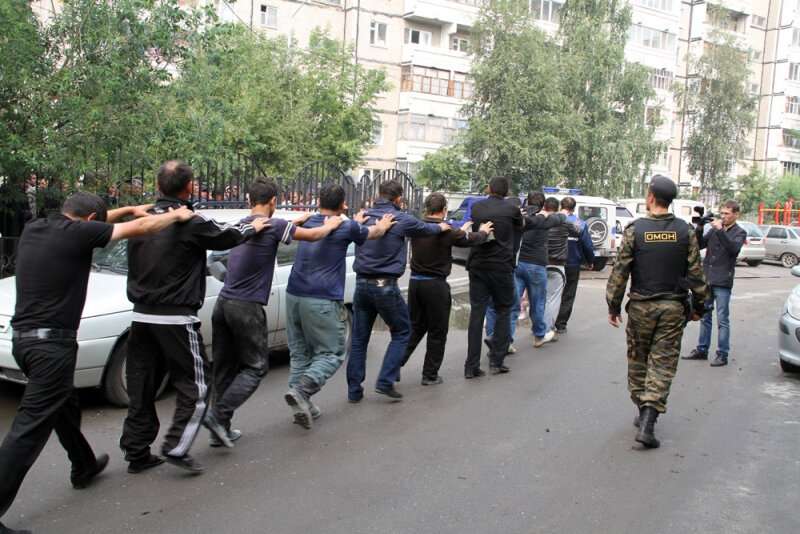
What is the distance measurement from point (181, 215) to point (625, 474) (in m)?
3.37

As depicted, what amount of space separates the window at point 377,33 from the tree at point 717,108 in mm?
19485

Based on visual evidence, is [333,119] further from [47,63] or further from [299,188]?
[47,63]

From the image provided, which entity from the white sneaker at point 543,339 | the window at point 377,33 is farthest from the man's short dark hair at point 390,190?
the window at point 377,33

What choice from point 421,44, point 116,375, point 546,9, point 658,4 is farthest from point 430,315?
point 658,4

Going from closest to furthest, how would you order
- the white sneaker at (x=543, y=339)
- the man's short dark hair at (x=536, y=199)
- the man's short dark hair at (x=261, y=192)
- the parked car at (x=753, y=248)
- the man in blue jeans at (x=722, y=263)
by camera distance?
1. the man's short dark hair at (x=261, y=192)
2. the man in blue jeans at (x=722, y=263)
3. the man's short dark hair at (x=536, y=199)
4. the white sneaker at (x=543, y=339)
5. the parked car at (x=753, y=248)

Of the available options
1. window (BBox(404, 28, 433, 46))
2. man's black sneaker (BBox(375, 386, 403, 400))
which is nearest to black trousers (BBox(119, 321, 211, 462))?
man's black sneaker (BBox(375, 386, 403, 400))

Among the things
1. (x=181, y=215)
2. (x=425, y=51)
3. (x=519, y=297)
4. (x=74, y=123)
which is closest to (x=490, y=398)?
(x=519, y=297)

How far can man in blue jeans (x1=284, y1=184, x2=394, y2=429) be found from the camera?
219 inches

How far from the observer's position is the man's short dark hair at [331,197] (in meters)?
5.71

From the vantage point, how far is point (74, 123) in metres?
9.02

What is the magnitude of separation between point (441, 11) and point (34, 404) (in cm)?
3806

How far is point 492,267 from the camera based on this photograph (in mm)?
7328

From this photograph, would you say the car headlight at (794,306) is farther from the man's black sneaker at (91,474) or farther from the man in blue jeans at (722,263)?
the man's black sneaker at (91,474)

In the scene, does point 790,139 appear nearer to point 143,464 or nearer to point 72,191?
point 72,191
